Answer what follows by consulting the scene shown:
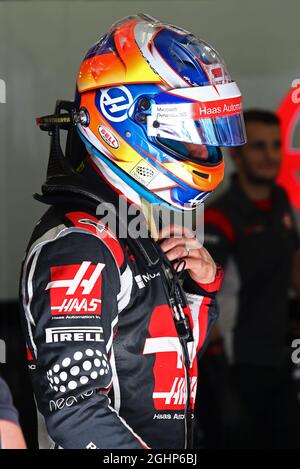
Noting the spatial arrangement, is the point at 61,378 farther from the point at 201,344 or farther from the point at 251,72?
the point at 251,72

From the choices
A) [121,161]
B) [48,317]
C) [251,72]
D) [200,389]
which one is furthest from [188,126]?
[251,72]

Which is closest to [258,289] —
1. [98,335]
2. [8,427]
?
[98,335]

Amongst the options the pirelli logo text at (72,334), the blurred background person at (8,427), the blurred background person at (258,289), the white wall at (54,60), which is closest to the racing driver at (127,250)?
the pirelli logo text at (72,334)

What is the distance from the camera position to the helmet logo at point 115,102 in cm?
172

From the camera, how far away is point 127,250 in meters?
1.65

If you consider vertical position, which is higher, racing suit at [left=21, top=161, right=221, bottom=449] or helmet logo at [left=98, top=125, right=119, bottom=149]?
helmet logo at [left=98, top=125, right=119, bottom=149]

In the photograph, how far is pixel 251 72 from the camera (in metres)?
3.86

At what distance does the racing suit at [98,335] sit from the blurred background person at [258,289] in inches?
63.3

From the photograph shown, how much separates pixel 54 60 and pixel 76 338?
2731 mm

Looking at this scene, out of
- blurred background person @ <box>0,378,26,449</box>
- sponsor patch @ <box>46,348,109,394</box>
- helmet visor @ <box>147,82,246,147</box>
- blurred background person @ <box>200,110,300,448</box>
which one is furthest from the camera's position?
blurred background person @ <box>200,110,300,448</box>

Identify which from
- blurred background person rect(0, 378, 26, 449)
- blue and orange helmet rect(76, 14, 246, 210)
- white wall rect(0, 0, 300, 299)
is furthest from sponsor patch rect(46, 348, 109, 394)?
white wall rect(0, 0, 300, 299)

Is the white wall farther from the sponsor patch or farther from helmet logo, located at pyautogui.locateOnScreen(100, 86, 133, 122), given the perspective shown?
the sponsor patch

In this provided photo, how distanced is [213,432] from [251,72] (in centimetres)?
163

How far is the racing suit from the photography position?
1.47 meters
